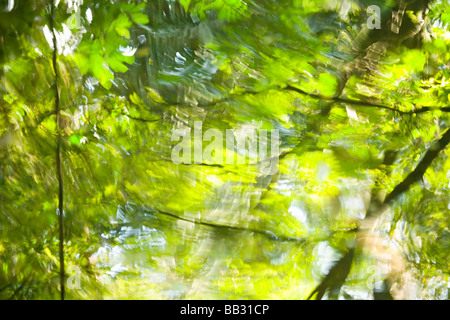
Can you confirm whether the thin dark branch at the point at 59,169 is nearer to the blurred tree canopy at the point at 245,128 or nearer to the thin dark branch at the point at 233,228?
the blurred tree canopy at the point at 245,128

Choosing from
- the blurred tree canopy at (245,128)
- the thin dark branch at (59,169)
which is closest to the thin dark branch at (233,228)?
the blurred tree canopy at (245,128)

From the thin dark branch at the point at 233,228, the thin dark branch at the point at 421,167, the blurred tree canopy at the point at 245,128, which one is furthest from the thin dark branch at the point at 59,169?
the thin dark branch at the point at 421,167

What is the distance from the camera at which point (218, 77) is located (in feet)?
2.54

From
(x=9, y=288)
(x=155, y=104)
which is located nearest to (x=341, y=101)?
(x=155, y=104)

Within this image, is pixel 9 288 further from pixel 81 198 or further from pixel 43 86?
pixel 43 86

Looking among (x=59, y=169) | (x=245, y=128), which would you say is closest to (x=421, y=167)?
(x=245, y=128)

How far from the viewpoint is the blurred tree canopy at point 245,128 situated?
76 centimetres

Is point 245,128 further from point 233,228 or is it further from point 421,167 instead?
point 421,167

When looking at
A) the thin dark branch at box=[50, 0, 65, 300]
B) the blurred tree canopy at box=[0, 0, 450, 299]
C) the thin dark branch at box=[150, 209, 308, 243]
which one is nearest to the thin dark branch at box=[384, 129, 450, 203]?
the blurred tree canopy at box=[0, 0, 450, 299]

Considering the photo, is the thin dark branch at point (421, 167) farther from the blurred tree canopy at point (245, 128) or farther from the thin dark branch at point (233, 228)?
the thin dark branch at point (233, 228)

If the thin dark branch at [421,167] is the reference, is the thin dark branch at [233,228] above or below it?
below

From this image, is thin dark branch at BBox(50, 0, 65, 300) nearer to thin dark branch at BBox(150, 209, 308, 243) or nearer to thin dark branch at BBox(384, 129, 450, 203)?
thin dark branch at BBox(150, 209, 308, 243)

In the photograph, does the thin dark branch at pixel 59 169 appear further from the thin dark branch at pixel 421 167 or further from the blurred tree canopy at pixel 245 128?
the thin dark branch at pixel 421 167

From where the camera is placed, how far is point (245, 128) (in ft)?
2.55
